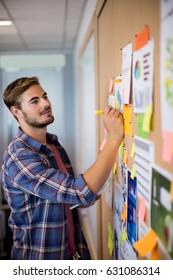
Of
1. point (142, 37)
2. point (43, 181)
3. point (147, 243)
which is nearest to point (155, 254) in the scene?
point (147, 243)

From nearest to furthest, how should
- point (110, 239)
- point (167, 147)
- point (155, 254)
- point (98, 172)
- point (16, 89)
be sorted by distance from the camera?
point (167, 147) → point (155, 254) → point (98, 172) → point (16, 89) → point (110, 239)

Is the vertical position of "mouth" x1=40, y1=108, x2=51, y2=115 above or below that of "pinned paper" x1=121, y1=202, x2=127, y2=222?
above

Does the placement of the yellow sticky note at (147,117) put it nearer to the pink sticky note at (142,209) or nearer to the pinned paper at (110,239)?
the pink sticky note at (142,209)

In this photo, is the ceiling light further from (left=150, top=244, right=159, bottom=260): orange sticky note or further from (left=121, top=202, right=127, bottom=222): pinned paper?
(left=150, top=244, right=159, bottom=260): orange sticky note

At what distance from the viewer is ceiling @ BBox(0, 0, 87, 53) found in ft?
3.61

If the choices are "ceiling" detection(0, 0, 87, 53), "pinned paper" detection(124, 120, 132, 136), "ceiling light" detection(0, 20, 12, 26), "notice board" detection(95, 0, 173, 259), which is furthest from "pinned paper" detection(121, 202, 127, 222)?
"ceiling light" detection(0, 20, 12, 26)

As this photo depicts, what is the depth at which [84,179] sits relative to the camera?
0.88 meters

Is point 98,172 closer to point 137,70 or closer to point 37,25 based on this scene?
point 137,70

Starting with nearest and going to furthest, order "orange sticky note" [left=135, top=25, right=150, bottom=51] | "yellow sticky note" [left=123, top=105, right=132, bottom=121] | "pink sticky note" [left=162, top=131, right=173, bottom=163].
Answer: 1. "pink sticky note" [left=162, top=131, right=173, bottom=163]
2. "orange sticky note" [left=135, top=25, right=150, bottom=51]
3. "yellow sticky note" [left=123, top=105, right=132, bottom=121]

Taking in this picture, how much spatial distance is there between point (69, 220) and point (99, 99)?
0.60 m

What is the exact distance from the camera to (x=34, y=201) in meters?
1.02

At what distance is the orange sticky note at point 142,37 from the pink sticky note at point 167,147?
9.3 inches

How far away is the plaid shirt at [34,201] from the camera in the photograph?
36.9 inches

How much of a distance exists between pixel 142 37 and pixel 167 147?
11.5 inches
